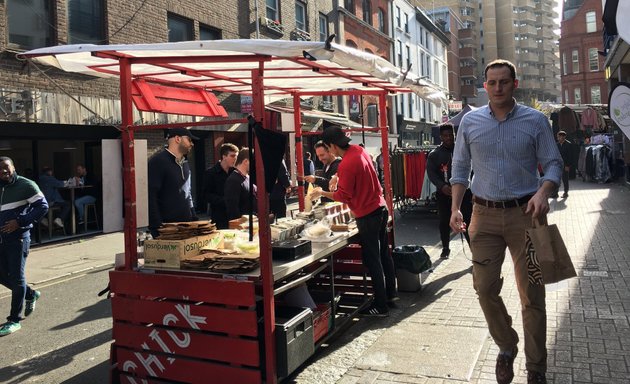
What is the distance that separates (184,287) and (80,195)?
10.5m

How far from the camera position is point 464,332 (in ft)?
15.6

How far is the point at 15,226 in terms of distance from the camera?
5.52m

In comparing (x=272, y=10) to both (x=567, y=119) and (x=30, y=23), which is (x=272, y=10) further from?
(x=567, y=119)

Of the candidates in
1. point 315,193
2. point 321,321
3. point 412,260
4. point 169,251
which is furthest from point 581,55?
point 169,251

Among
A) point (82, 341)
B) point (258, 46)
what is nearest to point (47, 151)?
point (82, 341)

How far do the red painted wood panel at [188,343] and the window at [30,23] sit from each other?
9.49 meters

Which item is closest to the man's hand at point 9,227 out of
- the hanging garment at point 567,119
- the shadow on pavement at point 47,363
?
the shadow on pavement at point 47,363

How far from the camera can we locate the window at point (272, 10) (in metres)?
19.8

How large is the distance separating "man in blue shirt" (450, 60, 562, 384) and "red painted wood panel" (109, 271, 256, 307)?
153cm

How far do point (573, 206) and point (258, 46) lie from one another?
1266 cm

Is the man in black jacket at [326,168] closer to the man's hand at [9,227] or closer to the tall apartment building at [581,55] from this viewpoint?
the man's hand at [9,227]

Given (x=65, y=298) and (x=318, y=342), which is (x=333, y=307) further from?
(x=65, y=298)

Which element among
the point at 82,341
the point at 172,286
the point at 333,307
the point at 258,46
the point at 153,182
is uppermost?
the point at 258,46

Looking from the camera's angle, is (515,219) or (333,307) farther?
(333,307)
